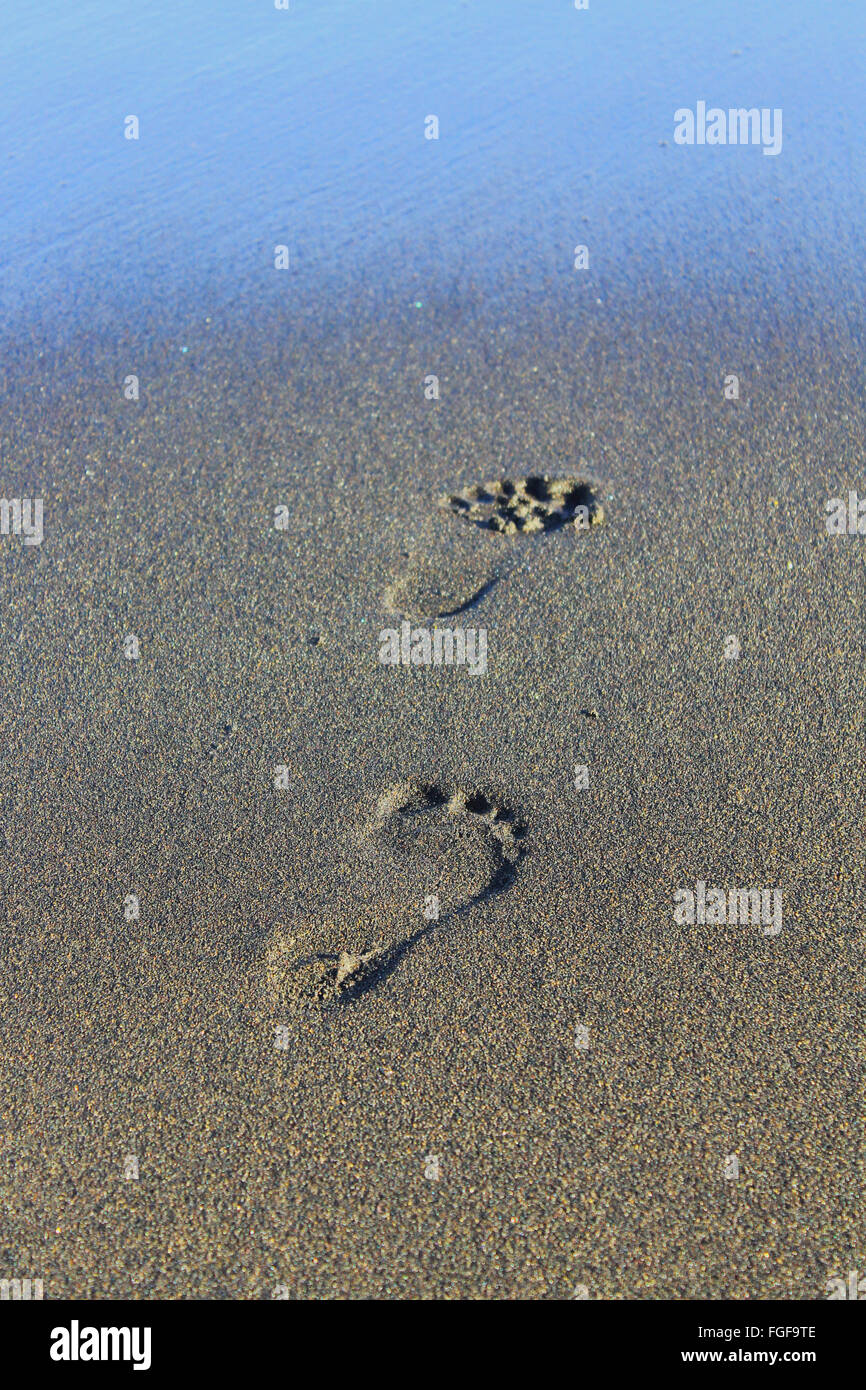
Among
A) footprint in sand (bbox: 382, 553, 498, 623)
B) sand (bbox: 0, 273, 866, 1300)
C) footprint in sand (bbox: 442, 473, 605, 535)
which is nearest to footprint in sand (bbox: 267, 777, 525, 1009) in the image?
sand (bbox: 0, 273, 866, 1300)

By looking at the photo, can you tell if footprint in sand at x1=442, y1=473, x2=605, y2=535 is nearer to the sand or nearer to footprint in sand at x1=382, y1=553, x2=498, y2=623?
the sand

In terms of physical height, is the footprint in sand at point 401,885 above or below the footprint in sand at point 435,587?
below

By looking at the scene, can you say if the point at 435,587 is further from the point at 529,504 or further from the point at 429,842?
the point at 429,842

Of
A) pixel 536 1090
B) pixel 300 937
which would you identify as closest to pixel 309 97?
pixel 300 937

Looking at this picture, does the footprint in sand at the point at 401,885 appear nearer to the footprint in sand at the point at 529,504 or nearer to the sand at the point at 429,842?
the sand at the point at 429,842

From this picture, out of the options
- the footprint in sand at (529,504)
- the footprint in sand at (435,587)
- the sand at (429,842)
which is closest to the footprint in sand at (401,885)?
the sand at (429,842)

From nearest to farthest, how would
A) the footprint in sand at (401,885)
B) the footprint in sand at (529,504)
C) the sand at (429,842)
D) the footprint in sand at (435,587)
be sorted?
the sand at (429,842) → the footprint in sand at (401,885) → the footprint in sand at (435,587) → the footprint in sand at (529,504)

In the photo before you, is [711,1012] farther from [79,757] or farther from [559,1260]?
[79,757]
